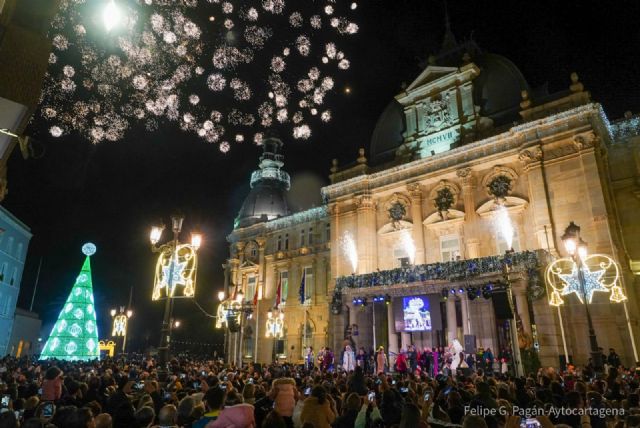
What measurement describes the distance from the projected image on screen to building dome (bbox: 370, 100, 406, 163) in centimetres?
1326

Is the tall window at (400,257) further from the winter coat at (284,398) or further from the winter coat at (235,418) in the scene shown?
the winter coat at (235,418)

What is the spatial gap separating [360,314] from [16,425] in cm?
2622

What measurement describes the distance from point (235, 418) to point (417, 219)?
2649 centimetres

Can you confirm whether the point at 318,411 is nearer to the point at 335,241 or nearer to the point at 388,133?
the point at 335,241

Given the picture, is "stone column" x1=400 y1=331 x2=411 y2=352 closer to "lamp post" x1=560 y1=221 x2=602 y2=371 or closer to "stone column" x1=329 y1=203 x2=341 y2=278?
"stone column" x1=329 y1=203 x2=341 y2=278

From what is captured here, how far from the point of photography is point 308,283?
132 ft

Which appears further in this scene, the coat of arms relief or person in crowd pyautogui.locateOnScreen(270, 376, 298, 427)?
the coat of arms relief

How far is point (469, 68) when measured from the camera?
3022 centimetres

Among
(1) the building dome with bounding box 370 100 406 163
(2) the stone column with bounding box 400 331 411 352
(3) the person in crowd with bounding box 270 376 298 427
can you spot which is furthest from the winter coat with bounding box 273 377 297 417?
(1) the building dome with bounding box 370 100 406 163

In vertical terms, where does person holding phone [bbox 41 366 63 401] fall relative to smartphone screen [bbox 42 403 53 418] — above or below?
above

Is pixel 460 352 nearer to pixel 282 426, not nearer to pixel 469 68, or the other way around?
pixel 282 426

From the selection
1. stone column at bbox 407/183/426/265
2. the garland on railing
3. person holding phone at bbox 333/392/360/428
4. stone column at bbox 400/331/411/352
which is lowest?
person holding phone at bbox 333/392/360/428

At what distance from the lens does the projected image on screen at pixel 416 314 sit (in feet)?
82.9

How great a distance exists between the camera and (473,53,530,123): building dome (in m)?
29.2
